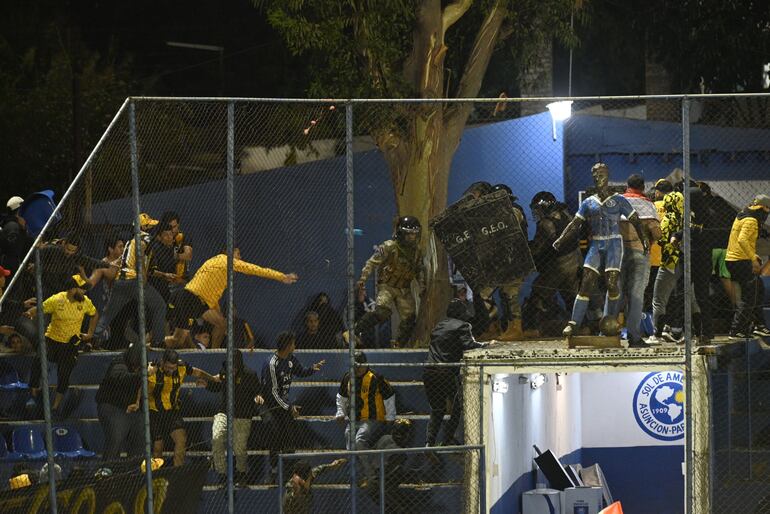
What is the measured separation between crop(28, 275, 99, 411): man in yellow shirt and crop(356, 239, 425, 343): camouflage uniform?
9.32 ft

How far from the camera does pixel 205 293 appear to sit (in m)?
14.4

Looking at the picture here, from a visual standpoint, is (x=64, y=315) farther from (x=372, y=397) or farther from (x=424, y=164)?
(x=424, y=164)

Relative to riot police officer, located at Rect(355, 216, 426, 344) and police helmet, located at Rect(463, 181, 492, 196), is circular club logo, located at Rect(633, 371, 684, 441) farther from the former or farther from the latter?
police helmet, located at Rect(463, 181, 492, 196)

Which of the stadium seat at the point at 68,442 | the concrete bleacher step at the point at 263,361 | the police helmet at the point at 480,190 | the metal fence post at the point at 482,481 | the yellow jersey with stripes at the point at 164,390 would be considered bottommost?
the metal fence post at the point at 482,481

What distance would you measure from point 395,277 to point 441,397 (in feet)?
4.78

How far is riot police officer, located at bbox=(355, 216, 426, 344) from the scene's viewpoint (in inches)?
578

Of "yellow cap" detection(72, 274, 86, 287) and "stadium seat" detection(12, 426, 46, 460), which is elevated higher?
"yellow cap" detection(72, 274, 86, 287)

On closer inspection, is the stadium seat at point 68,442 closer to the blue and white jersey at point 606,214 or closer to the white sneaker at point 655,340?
the blue and white jersey at point 606,214

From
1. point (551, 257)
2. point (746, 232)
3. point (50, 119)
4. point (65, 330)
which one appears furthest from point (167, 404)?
point (50, 119)

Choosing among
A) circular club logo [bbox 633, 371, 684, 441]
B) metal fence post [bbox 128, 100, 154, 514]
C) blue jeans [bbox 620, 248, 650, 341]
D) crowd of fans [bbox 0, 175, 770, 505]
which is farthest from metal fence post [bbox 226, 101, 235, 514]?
circular club logo [bbox 633, 371, 684, 441]

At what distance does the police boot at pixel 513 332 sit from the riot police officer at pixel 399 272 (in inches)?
41.6

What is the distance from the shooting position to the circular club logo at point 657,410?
2195 cm

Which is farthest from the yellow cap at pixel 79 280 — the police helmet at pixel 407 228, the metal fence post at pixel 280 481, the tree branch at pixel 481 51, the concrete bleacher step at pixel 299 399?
the tree branch at pixel 481 51

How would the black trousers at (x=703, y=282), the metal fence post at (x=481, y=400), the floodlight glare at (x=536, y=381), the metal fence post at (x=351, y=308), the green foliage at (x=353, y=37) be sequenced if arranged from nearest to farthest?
the metal fence post at (x=351, y=308)
the metal fence post at (x=481, y=400)
the black trousers at (x=703, y=282)
the floodlight glare at (x=536, y=381)
the green foliage at (x=353, y=37)
